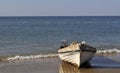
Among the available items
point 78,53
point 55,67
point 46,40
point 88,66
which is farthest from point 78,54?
point 46,40

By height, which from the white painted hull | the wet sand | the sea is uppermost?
the white painted hull

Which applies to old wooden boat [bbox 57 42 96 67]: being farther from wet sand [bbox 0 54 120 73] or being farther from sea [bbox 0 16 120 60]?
sea [bbox 0 16 120 60]

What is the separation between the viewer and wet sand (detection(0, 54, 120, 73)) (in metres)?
19.4

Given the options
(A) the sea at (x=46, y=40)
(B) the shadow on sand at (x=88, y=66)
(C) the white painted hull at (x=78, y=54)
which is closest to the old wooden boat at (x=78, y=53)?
(C) the white painted hull at (x=78, y=54)

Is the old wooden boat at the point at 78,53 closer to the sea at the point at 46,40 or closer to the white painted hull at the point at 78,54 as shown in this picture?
the white painted hull at the point at 78,54

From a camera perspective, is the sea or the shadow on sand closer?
the shadow on sand

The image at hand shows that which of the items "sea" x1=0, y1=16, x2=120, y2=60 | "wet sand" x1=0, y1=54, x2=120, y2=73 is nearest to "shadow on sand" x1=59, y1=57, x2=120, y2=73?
"wet sand" x1=0, y1=54, x2=120, y2=73

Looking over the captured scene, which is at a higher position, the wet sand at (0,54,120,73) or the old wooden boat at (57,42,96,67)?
the old wooden boat at (57,42,96,67)

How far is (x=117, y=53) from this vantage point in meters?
28.0

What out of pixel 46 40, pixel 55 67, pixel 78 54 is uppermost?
pixel 78 54

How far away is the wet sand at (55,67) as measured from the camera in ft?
63.7

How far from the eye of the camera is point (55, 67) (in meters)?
20.8

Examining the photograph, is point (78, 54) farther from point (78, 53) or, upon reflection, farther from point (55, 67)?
point (55, 67)

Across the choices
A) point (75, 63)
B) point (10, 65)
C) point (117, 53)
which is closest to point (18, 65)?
point (10, 65)
